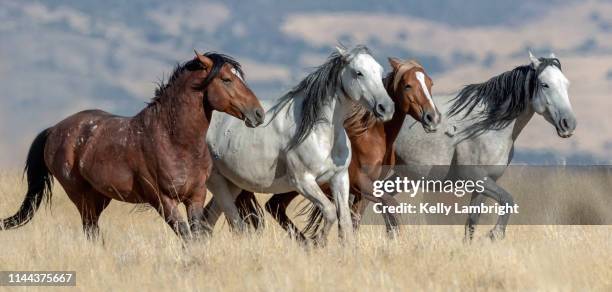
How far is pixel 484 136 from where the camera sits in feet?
35.3

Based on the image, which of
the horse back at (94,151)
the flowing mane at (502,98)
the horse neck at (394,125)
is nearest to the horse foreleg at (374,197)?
the horse neck at (394,125)

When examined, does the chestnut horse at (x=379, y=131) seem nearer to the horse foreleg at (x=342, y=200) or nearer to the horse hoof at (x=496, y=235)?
the horse foreleg at (x=342, y=200)

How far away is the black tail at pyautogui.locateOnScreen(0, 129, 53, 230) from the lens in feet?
33.9

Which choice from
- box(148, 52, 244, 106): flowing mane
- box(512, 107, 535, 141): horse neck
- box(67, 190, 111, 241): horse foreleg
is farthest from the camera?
box(512, 107, 535, 141): horse neck

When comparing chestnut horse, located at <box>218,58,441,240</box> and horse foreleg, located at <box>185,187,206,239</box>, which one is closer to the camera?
horse foreleg, located at <box>185,187,206,239</box>

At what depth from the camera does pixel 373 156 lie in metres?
9.91

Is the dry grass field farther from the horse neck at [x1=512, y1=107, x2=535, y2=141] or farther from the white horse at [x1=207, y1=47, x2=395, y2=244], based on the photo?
the horse neck at [x1=512, y1=107, x2=535, y2=141]

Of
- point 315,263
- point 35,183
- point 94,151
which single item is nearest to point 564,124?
point 315,263

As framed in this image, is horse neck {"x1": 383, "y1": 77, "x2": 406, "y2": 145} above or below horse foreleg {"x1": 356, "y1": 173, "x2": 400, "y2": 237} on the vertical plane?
above

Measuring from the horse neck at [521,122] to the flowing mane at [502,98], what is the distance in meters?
0.07

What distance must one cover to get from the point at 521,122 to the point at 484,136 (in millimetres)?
479

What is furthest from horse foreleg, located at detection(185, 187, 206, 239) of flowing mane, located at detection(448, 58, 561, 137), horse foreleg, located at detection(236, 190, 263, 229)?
flowing mane, located at detection(448, 58, 561, 137)

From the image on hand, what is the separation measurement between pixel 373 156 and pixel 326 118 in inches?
42.9

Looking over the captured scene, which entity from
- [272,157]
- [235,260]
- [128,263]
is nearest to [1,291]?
[128,263]
